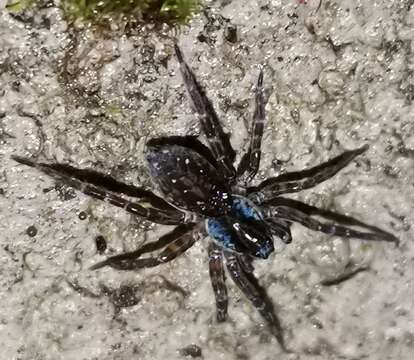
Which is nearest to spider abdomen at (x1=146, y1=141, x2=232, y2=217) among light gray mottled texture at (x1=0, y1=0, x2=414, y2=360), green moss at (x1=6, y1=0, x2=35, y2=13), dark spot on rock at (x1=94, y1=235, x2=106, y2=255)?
light gray mottled texture at (x1=0, y1=0, x2=414, y2=360)

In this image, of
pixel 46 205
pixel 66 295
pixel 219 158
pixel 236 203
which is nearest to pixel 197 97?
pixel 219 158

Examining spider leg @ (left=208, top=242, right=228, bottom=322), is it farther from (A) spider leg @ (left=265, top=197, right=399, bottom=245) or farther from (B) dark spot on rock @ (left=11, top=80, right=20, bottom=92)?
(B) dark spot on rock @ (left=11, top=80, right=20, bottom=92)

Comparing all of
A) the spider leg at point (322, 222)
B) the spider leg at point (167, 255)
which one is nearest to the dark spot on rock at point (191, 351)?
the spider leg at point (167, 255)

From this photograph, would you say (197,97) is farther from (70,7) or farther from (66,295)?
(66,295)

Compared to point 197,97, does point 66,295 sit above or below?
below

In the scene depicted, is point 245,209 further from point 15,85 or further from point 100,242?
point 15,85

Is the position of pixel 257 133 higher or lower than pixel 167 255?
higher

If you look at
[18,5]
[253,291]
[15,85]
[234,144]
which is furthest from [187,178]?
[18,5]
